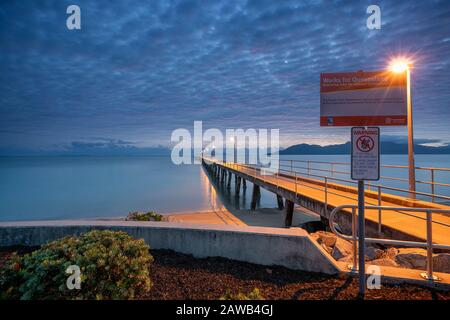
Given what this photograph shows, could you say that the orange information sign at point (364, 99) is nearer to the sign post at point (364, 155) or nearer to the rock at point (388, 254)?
the sign post at point (364, 155)

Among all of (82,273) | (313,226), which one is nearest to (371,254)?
(82,273)

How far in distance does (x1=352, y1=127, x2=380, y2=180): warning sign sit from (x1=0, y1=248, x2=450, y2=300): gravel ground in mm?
1353

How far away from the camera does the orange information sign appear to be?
2941mm

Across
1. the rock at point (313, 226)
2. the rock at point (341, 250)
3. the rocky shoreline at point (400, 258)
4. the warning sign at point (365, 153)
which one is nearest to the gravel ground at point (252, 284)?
the warning sign at point (365, 153)

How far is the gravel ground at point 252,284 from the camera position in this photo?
2.98 m

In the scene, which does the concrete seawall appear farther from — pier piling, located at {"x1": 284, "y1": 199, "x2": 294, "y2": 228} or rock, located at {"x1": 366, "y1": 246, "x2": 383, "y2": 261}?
pier piling, located at {"x1": 284, "y1": 199, "x2": 294, "y2": 228}

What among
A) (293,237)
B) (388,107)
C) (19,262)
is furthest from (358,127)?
(19,262)

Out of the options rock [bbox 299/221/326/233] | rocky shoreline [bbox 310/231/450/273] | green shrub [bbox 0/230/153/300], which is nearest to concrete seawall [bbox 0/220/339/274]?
green shrub [bbox 0/230/153/300]

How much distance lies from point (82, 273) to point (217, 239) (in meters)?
1.95

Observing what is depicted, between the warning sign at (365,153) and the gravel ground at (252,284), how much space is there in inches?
53.3

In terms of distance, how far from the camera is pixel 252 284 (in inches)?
126

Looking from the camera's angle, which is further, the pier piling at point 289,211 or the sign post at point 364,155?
the pier piling at point 289,211
